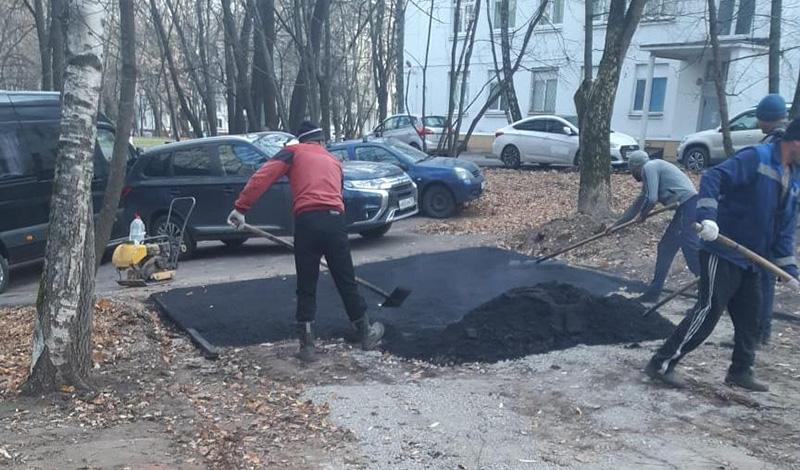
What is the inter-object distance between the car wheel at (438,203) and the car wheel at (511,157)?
7817 millimetres

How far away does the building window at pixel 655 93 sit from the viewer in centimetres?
2716

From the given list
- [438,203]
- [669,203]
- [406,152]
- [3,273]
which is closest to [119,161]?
[3,273]

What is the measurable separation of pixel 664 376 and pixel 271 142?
311 inches

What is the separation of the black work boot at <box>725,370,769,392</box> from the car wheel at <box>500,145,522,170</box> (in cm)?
1690

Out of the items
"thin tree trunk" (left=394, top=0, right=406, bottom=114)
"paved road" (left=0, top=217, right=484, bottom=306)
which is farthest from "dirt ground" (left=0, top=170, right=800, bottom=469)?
"thin tree trunk" (left=394, top=0, right=406, bottom=114)

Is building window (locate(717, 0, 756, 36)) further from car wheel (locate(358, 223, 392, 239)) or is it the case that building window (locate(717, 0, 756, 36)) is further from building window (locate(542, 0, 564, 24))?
car wheel (locate(358, 223, 392, 239))

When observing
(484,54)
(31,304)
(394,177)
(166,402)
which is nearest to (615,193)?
(394,177)

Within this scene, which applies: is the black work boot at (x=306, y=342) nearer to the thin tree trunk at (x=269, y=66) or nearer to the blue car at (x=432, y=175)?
the blue car at (x=432, y=175)

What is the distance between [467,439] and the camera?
4512 millimetres

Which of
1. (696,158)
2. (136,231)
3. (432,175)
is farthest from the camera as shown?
(696,158)

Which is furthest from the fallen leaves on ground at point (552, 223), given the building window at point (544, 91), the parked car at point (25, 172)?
the building window at point (544, 91)

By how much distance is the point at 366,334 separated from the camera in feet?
20.7

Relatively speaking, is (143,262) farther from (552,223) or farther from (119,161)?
(552,223)

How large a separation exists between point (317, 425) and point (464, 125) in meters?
30.4
